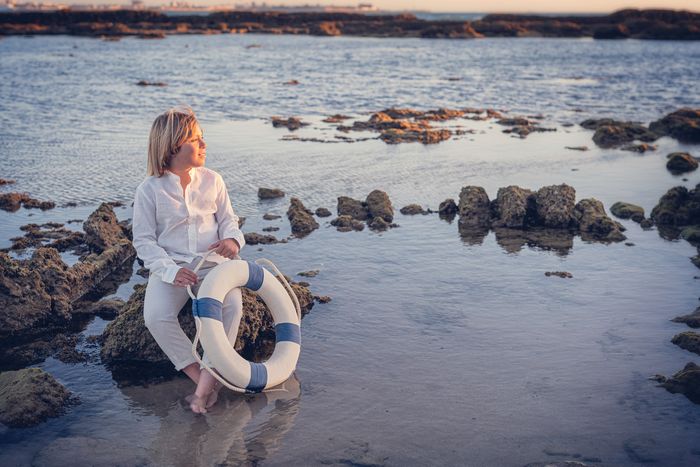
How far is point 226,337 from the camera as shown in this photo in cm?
447

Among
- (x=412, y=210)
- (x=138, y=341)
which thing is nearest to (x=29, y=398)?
(x=138, y=341)

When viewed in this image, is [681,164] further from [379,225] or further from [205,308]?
[205,308]

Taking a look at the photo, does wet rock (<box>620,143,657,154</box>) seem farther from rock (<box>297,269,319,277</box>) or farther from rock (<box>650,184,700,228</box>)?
rock (<box>297,269,319,277</box>)

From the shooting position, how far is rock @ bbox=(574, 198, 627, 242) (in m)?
8.31

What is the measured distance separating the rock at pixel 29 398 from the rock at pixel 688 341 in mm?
4523

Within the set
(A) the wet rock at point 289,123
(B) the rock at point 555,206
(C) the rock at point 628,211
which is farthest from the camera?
(A) the wet rock at point 289,123

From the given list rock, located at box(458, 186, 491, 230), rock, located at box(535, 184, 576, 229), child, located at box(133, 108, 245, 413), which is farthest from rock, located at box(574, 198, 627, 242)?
child, located at box(133, 108, 245, 413)

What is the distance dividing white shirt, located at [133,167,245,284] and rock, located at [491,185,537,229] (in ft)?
16.0

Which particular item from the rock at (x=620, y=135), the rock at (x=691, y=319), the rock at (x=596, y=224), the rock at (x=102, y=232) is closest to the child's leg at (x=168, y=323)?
the rock at (x=102, y=232)

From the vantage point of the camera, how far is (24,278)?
19.1 ft

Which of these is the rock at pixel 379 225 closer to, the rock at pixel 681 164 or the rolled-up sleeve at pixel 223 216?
the rolled-up sleeve at pixel 223 216

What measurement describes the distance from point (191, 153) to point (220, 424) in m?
1.74

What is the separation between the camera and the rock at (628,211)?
9180 millimetres

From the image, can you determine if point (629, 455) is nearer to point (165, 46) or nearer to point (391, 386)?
point (391, 386)
